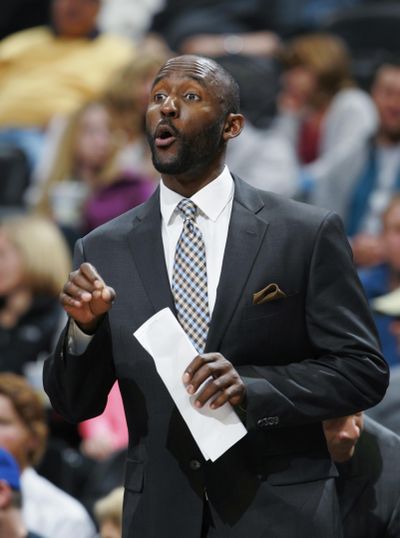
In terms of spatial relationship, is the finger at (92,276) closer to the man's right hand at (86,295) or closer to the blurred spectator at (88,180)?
the man's right hand at (86,295)

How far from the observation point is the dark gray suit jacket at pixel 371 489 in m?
3.24

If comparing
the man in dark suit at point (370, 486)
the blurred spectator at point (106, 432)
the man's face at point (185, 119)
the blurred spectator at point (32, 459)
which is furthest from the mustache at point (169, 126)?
the blurred spectator at point (106, 432)

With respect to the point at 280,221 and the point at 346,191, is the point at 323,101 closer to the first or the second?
the point at 346,191

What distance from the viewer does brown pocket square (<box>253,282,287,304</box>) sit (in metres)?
2.66

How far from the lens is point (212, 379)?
249 cm

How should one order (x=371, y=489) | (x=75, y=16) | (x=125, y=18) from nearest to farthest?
(x=371, y=489), (x=75, y=16), (x=125, y=18)

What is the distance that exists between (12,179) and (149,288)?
4893 millimetres

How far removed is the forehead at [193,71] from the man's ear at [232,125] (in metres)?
0.08

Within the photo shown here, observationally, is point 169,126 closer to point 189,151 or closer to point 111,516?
point 189,151

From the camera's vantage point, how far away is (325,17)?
909 centimetres

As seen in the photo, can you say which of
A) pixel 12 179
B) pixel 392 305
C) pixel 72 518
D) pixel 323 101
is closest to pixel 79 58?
pixel 12 179

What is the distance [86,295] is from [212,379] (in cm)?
29

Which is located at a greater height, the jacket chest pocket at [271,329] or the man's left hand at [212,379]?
the man's left hand at [212,379]

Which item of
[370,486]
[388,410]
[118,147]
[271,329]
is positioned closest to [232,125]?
[271,329]
